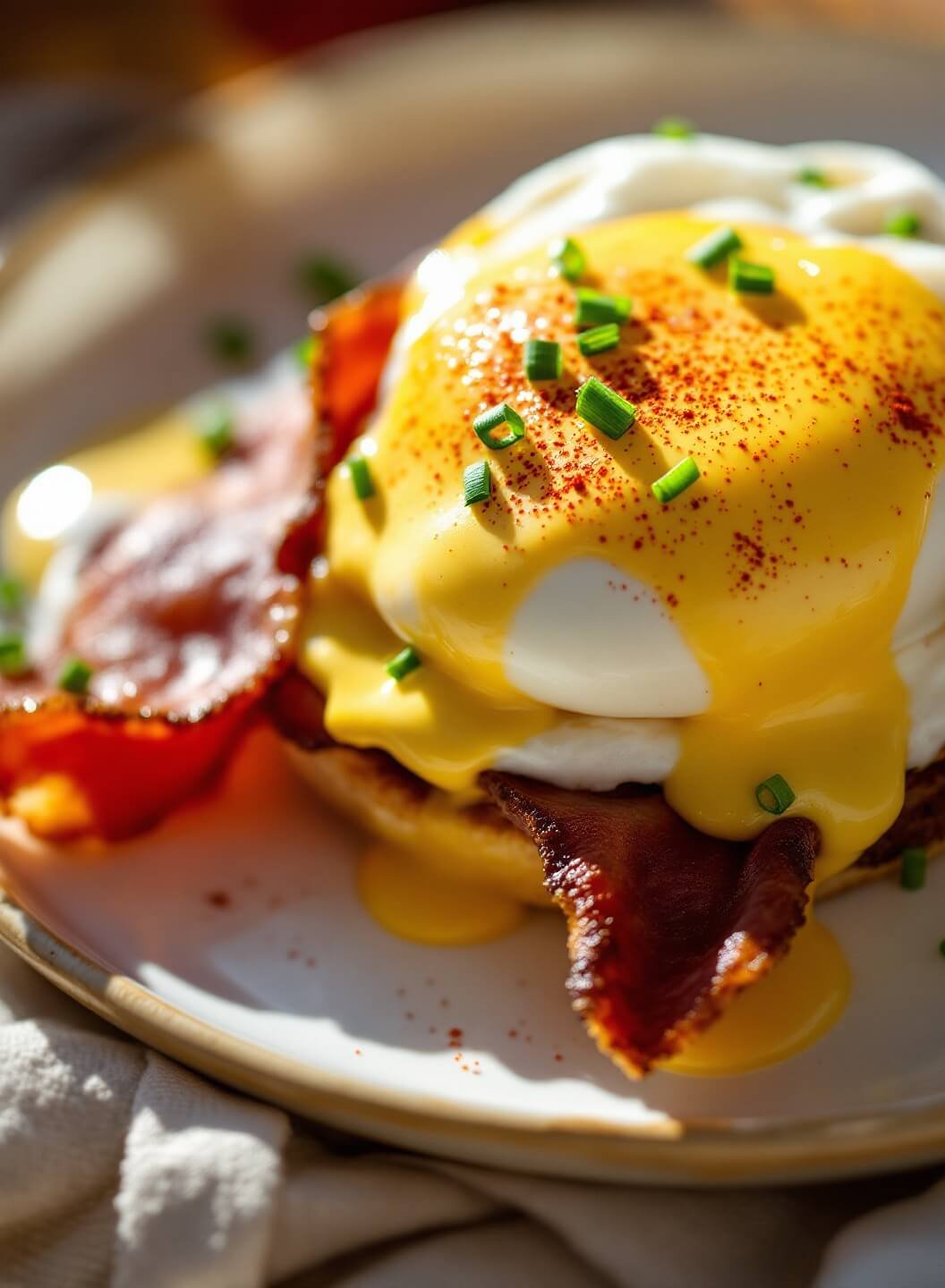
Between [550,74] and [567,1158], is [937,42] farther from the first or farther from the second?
[567,1158]

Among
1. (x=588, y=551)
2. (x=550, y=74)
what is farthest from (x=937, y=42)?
(x=588, y=551)

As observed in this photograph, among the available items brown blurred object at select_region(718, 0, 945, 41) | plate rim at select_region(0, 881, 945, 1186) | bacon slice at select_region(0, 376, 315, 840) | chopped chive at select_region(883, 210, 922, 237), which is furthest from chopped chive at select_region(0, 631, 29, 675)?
A: brown blurred object at select_region(718, 0, 945, 41)

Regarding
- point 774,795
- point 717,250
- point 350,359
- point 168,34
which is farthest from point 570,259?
point 168,34

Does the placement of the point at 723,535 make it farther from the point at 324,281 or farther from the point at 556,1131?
the point at 324,281

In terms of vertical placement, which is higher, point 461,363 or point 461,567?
point 461,363

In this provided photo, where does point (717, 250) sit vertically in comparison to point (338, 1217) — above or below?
above
